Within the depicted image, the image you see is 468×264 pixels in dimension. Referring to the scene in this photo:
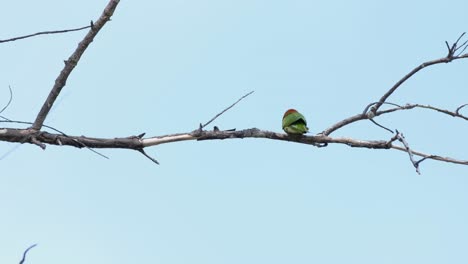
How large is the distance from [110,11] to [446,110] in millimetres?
1941

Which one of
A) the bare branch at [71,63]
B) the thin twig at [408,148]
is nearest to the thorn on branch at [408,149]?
the thin twig at [408,148]

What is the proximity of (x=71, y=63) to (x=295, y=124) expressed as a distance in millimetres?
1314

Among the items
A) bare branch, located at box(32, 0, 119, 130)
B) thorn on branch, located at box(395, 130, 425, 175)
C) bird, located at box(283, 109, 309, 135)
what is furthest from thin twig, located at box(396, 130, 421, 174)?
bare branch, located at box(32, 0, 119, 130)

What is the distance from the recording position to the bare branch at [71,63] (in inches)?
124

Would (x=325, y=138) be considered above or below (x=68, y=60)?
below

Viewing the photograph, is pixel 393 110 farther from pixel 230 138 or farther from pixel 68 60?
pixel 68 60

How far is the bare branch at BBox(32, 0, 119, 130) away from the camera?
3.14 metres

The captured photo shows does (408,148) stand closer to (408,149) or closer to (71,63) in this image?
(408,149)

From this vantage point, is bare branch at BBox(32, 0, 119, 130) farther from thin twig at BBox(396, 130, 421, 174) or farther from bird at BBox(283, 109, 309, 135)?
thin twig at BBox(396, 130, 421, 174)

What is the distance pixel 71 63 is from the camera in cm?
320

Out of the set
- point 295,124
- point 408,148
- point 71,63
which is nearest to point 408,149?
point 408,148

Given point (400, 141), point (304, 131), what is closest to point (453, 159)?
point (400, 141)

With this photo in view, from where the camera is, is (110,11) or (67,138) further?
(67,138)

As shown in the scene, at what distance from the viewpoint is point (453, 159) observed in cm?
328
